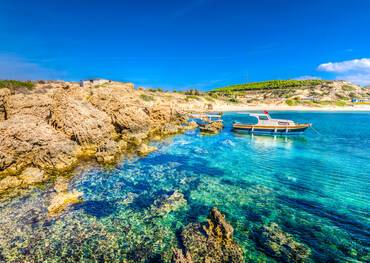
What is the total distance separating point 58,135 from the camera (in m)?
24.1

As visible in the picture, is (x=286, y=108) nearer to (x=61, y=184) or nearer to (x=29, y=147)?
(x=29, y=147)

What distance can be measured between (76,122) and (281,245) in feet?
85.3

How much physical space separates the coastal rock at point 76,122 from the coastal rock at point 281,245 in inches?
907

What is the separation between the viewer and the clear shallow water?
10.8 meters

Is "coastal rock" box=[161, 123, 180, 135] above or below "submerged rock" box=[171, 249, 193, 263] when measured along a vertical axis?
above

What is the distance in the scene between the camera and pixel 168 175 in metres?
Answer: 20.6

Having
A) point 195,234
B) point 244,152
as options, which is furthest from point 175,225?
point 244,152

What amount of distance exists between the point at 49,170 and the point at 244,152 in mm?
22901

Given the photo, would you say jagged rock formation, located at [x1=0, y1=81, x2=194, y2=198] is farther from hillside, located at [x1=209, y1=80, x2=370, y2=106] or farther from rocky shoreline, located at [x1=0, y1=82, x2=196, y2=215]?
hillside, located at [x1=209, y1=80, x2=370, y2=106]

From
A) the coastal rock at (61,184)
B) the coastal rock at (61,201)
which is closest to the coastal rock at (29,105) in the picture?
the coastal rock at (61,184)

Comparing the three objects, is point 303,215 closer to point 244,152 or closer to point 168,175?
point 168,175

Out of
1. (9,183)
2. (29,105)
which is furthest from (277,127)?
(9,183)

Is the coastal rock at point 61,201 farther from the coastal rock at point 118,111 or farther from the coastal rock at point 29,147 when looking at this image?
the coastal rock at point 118,111

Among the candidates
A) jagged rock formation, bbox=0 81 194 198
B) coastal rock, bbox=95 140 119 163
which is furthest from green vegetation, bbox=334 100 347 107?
coastal rock, bbox=95 140 119 163
